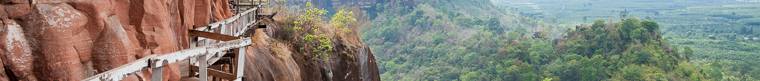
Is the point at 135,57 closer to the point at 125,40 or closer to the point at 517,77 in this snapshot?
the point at 125,40

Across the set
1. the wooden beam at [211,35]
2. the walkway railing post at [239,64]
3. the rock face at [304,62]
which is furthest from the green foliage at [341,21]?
the walkway railing post at [239,64]

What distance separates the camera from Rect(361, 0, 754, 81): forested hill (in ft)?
205

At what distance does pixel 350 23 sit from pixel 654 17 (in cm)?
12569

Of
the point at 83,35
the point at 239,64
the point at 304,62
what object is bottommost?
the point at 304,62

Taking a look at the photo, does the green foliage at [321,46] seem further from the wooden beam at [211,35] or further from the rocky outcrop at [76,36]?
the rocky outcrop at [76,36]

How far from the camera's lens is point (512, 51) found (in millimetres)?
72875

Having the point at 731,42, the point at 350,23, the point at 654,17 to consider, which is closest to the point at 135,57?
the point at 350,23

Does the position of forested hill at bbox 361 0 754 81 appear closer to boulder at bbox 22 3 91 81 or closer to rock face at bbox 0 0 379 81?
rock face at bbox 0 0 379 81

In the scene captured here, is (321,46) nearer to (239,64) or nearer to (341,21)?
(341,21)

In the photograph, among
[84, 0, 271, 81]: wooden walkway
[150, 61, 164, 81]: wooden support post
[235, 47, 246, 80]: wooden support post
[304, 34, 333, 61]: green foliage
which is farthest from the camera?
→ [304, 34, 333, 61]: green foliage

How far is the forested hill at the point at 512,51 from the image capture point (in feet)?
205

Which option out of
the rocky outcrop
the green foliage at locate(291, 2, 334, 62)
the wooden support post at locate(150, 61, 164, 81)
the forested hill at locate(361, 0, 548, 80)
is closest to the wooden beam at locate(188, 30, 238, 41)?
the rocky outcrop

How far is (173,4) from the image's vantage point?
11.5 m

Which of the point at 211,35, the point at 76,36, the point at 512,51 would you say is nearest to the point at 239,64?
the point at 211,35
